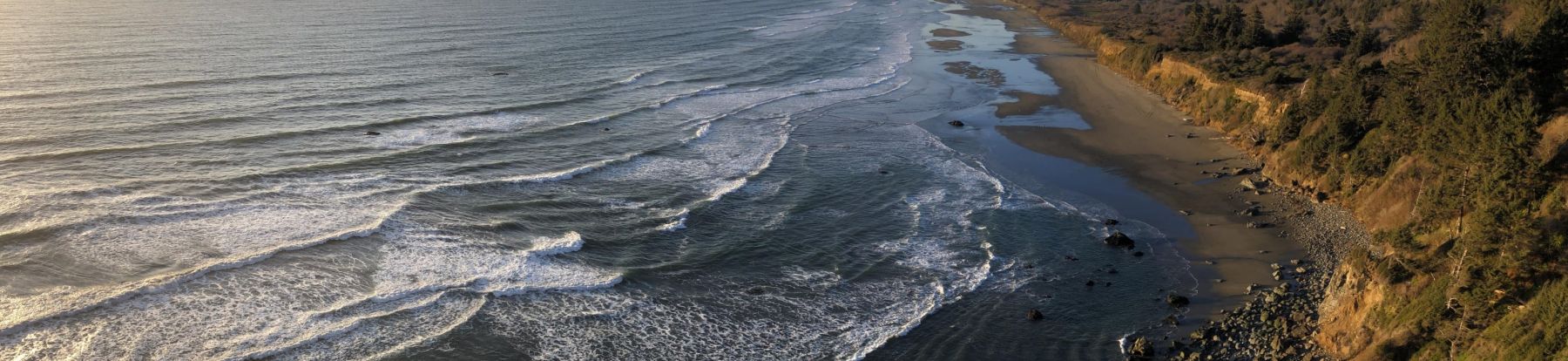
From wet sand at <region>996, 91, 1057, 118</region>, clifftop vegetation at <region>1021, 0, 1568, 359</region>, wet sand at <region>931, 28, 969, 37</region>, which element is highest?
clifftop vegetation at <region>1021, 0, 1568, 359</region>

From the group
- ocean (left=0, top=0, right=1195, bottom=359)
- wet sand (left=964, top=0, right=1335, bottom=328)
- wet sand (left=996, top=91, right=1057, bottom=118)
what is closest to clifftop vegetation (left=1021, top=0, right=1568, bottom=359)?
wet sand (left=964, top=0, right=1335, bottom=328)

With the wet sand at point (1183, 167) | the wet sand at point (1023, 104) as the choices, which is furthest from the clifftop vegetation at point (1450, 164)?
the wet sand at point (1023, 104)

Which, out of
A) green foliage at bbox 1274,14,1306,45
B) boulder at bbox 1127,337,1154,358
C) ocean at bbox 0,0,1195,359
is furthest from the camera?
green foliage at bbox 1274,14,1306,45

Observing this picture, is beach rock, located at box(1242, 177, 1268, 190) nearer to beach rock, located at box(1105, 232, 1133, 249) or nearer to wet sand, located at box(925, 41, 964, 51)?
beach rock, located at box(1105, 232, 1133, 249)

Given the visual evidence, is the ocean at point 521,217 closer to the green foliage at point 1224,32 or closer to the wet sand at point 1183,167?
the wet sand at point 1183,167

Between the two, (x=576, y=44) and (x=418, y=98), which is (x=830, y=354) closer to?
(x=418, y=98)

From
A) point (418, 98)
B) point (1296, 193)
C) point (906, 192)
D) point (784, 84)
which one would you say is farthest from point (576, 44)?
point (1296, 193)

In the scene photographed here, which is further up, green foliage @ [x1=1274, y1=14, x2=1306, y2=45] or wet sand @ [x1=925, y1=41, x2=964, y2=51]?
green foliage @ [x1=1274, y1=14, x2=1306, y2=45]

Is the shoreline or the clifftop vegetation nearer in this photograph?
the clifftop vegetation
